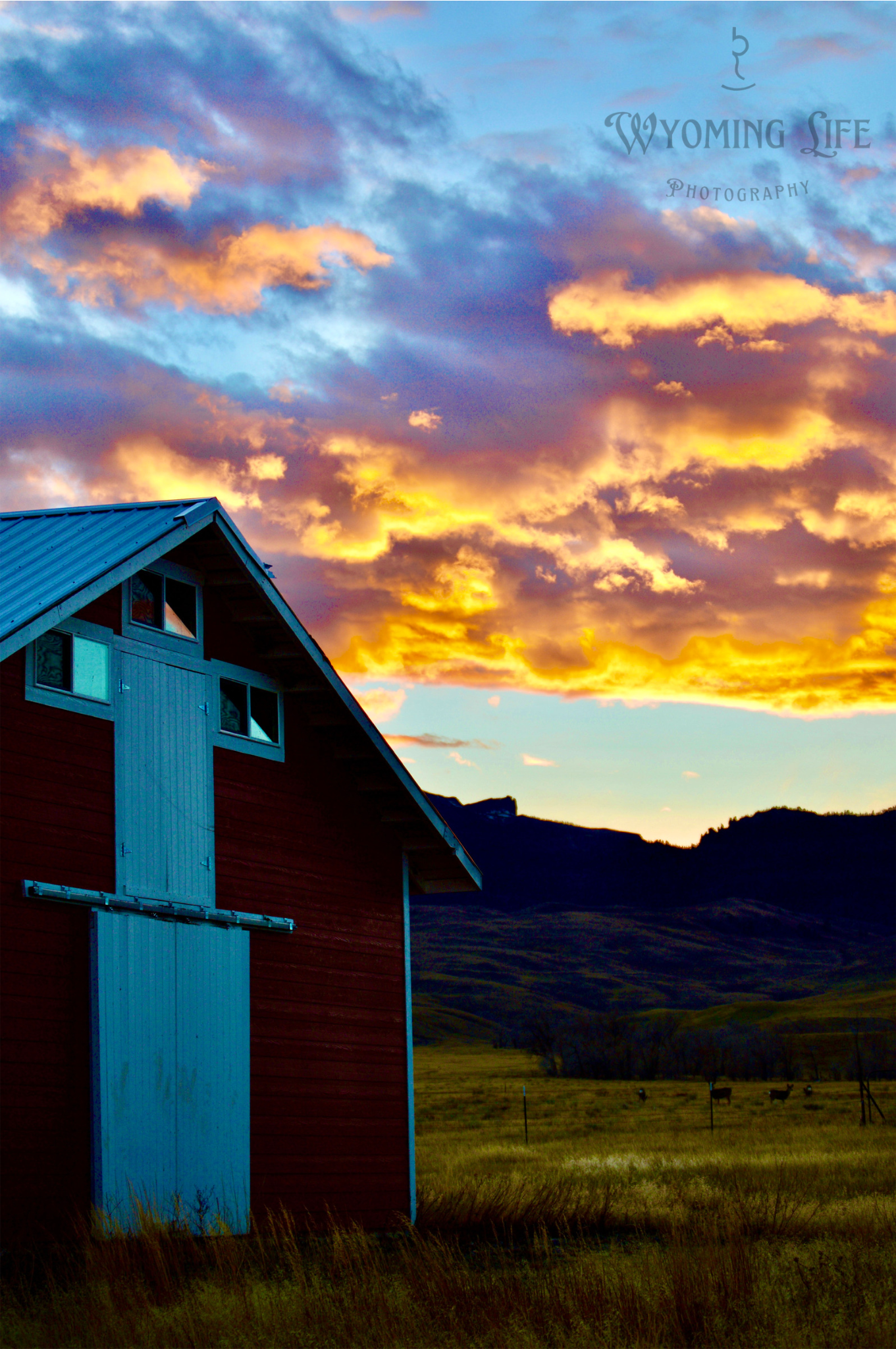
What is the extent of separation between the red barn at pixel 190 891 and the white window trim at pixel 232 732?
35 millimetres

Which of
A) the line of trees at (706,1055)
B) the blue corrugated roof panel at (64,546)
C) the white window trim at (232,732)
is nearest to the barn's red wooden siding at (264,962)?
the white window trim at (232,732)

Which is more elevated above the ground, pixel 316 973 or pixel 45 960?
pixel 45 960

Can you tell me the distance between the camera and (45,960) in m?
13.5

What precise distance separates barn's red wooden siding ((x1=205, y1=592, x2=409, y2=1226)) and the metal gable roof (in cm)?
75

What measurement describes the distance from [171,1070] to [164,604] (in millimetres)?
4984

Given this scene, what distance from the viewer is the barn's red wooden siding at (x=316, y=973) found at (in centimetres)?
1608

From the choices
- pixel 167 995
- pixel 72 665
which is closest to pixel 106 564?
pixel 72 665

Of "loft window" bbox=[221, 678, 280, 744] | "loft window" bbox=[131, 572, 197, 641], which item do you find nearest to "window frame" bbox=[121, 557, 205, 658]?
"loft window" bbox=[131, 572, 197, 641]

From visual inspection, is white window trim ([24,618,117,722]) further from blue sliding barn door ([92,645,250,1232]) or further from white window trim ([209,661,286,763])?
white window trim ([209,661,286,763])

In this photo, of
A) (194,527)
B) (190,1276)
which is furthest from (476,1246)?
(194,527)

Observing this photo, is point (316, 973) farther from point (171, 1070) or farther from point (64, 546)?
point (64, 546)

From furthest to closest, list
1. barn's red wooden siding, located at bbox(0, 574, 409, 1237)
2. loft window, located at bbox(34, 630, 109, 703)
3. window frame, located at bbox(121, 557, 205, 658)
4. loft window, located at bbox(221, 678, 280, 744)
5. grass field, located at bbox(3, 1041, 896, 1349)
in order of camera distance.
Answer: loft window, located at bbox(221, 678, 280, 744) < window frame, located at bbox(121, 557, 205, 658) < loft window, located at bbox(34, 630, 109, 703) < barn's red wooden siding, located at bbox(0, 574, 409, 1237) < grass field, located at bbox(3, 1041, 896, 1349)

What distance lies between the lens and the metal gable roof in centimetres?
1353

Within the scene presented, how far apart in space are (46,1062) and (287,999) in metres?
3.71
